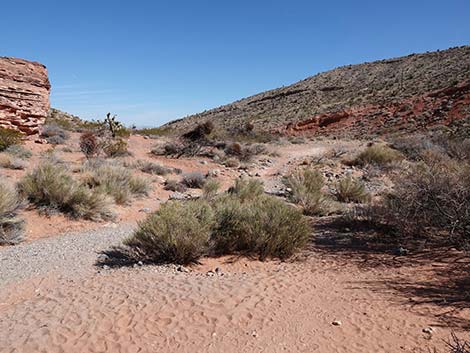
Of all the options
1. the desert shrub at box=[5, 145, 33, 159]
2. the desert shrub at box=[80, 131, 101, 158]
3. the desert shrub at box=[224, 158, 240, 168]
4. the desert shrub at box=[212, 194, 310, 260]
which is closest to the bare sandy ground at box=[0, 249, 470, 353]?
the desert shrub at box=[212, 194, 310, 260]

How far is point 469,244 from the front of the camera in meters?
5.06

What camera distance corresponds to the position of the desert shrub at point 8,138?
12.4m

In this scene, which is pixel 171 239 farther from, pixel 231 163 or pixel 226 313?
pixel 231 163

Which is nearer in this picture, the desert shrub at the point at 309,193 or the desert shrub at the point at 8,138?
the desert shrub at the point at 309,193

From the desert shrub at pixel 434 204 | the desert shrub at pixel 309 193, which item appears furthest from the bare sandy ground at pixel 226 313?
the desert shrub at pixel 309 193

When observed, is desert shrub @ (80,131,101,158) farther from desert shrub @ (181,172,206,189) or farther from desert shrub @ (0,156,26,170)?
desert shrub @ (181,172,206,189)

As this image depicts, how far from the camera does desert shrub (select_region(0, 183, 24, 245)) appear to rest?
6398mm

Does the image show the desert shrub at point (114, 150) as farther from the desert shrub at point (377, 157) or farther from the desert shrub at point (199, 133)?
the desert shrub at point (377, 157)

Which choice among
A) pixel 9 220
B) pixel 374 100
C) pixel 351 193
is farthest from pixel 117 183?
pixel 374 100

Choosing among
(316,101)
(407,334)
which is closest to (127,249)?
(407,334)

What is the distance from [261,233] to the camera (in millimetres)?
5656

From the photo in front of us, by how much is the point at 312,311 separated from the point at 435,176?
3.31 m

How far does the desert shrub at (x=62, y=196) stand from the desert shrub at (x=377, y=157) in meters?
12.0

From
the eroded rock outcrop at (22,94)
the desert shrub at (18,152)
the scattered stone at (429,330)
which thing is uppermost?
the eroded rock outcrop at (22,94)
